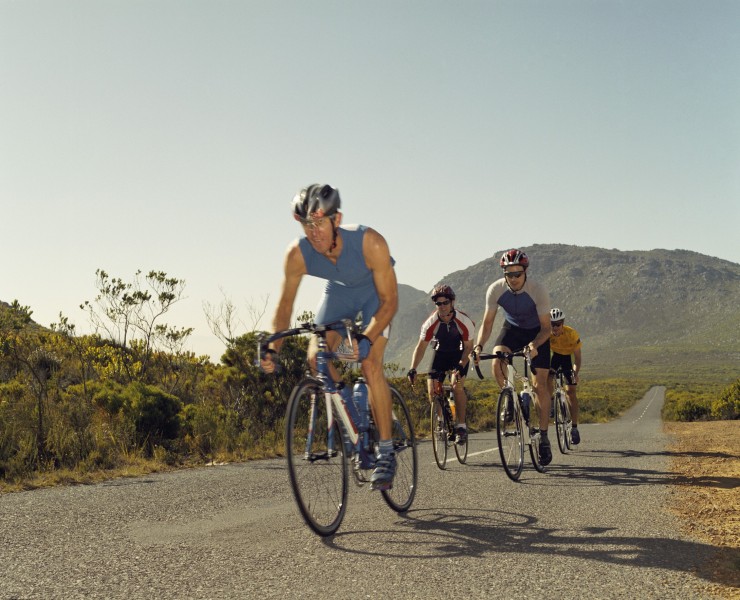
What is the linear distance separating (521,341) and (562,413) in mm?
2879

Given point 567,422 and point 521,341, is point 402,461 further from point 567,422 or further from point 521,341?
point 567,422

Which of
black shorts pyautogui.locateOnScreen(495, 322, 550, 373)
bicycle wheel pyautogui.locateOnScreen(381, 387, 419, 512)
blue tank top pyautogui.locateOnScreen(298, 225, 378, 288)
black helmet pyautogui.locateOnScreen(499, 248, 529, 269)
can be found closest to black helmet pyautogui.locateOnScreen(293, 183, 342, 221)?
blue tank top pyautogui.locateOnScreen(298, 225, 378, 288)

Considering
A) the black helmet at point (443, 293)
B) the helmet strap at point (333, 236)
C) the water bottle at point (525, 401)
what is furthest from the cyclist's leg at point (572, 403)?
the helmet strap at point (333, 236)

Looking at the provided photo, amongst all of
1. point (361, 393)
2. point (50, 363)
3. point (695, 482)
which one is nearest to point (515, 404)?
point (695, 482)

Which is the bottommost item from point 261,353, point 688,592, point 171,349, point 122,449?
point 688,592

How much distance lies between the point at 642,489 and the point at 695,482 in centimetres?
92

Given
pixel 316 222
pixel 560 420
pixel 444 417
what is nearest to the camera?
pixel 316 222

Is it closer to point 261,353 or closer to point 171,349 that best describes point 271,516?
point 261,353

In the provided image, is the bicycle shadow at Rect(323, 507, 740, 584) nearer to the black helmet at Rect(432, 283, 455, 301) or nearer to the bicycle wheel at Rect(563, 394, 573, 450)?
the black helmet at Rect(432, 283, 455, 301)

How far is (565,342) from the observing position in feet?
36.5

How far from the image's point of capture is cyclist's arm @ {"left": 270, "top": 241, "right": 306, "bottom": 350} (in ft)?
16.3

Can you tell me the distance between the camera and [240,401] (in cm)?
1349

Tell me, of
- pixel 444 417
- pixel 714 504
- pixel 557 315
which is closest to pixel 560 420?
pixel 557 315

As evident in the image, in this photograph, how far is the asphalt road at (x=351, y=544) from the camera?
3.67 m
